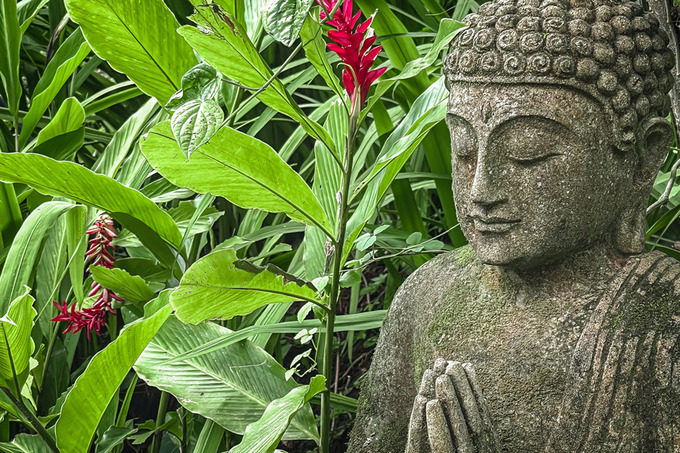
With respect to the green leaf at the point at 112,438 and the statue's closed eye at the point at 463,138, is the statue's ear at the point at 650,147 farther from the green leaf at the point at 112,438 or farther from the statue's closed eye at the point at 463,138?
the green leaf at the point at 112,438

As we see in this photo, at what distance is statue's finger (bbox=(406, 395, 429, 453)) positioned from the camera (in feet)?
3.95

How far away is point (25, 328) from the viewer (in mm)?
1428

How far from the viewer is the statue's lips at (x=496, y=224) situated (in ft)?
4.09

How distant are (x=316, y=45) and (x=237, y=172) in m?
0.23

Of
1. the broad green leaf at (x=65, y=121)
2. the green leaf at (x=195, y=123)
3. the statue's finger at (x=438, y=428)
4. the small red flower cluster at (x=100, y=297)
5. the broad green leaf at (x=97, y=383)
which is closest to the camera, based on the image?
the green leaf at (x=195, y=123)

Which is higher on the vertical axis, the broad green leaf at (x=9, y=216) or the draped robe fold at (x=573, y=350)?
the broad green leaf at (x=9, y=216)

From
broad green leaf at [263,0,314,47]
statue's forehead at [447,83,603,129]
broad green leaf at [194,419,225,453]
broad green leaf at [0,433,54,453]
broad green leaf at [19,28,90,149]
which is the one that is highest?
broad green leaf at [263,0,314,47]

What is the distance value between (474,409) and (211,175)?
0.52 meters

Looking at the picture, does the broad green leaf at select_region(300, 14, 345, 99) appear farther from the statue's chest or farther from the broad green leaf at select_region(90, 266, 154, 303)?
the broad green leaf at select_region(90, 266, 154, 303)

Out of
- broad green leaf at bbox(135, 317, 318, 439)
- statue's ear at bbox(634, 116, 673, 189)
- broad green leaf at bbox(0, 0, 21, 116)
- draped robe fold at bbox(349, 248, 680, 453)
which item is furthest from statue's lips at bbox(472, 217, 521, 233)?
broad green leaf at bbox(0, 0, 21, 116)

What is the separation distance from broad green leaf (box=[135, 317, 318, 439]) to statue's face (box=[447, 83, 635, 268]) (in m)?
0.49

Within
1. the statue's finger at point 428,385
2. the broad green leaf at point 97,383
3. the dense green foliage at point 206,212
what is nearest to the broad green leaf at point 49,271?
the dense green foliage at point 206,212

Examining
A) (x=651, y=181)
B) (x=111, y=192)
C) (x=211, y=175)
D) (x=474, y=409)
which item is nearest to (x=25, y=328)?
(x=111, y=192)

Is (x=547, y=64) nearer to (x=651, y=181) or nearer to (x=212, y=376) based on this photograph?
(x=651, y=181)
